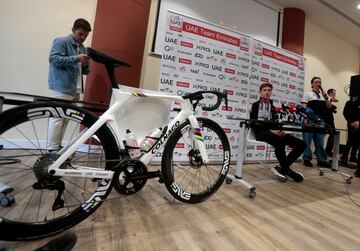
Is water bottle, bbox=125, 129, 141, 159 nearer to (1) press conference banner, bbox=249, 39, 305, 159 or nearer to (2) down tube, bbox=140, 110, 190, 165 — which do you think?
(2) down tube, bbox=140, 110, 190, 165

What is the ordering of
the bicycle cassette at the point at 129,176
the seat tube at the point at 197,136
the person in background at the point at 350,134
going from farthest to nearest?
the person in background at the point at 350,134 → the seat tube at the point at 197,136 → the bicycle cassette at the point at 129,176

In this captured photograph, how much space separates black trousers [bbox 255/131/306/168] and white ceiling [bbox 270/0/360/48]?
11.2ft

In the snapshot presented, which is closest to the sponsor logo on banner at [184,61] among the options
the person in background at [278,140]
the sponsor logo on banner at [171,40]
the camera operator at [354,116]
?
the sponsor logo on banner at [171,40]

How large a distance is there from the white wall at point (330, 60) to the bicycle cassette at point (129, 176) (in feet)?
17.0

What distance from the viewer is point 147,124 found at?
4.75 ft

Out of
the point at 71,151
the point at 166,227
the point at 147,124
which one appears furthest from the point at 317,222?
the point at 71,151

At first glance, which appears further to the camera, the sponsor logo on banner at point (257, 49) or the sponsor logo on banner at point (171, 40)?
the sponsor logo on banner at point (257, 49)

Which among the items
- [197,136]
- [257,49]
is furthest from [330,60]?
[197,136]

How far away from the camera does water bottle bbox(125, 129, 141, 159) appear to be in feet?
4.28

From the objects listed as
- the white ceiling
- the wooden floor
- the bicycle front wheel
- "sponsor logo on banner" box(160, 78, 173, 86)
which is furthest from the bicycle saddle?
the white ceiling

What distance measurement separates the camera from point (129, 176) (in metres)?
1.26

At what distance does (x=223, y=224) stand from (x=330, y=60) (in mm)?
6051

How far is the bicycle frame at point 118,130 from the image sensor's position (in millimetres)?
1078

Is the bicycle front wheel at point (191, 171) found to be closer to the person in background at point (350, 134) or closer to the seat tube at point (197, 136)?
the seat tube at point (197, 136)
